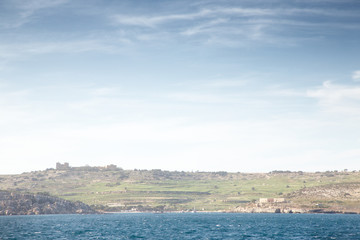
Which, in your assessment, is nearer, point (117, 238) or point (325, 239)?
point (325, 239)

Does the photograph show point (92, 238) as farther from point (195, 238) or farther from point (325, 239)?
point (325, 239)

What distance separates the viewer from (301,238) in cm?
8962

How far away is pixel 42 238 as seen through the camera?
9075cm

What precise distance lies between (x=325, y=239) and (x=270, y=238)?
37.8 feet

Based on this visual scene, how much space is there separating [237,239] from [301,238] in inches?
542

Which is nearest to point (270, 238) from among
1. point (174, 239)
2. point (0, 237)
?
point (174, 239)

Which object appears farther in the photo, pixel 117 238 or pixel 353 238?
pixel 117 238

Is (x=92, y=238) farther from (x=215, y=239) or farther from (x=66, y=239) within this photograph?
(x=215, y=239)

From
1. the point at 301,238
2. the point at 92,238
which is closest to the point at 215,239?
the point at 301,238

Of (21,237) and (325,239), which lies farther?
(21,237)

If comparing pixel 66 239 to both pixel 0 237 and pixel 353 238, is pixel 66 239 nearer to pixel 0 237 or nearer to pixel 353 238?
pixel 0 237

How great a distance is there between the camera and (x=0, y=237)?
300 ft

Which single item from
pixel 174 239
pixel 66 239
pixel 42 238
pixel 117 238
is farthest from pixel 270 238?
pixel 42 238

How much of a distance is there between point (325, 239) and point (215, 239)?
22715mm
